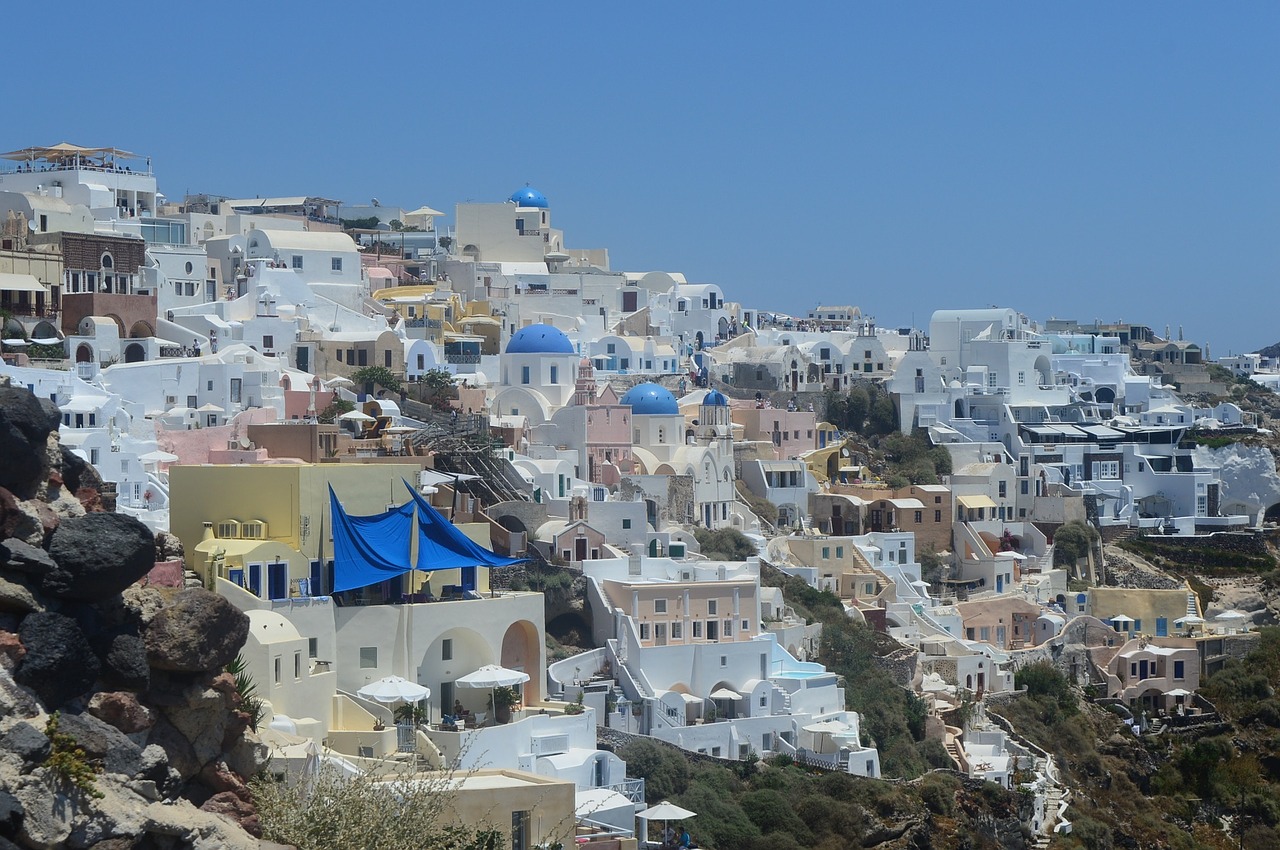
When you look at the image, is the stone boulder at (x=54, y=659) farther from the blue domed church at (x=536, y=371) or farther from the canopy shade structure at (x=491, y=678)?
the blue domed church at (x=536, y=371)

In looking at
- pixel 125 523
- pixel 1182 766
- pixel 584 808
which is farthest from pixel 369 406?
pixel 125 523

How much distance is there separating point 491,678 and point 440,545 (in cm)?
264

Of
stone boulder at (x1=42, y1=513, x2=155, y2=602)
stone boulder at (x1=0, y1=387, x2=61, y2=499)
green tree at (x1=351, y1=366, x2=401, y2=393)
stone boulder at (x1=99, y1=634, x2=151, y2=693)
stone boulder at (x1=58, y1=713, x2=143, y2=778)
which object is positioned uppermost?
green tree at (x1=351, y1=366, x2=401, y2=393)

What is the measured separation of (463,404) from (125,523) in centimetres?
3667

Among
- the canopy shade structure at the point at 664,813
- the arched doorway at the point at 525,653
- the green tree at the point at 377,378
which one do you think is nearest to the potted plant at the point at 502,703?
the arched doorway at the point at 525,653

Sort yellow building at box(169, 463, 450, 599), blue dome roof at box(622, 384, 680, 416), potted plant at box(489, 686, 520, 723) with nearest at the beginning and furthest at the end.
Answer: yellow building at box(169, 463, 450, 599), potted plant at box(489, 686, 520, 723), blue dome roof at box(622, 384, 680, 416)

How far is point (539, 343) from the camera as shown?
58.8 m

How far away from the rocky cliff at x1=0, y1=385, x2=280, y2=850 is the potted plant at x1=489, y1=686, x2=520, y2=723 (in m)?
12.6

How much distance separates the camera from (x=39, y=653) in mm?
17734

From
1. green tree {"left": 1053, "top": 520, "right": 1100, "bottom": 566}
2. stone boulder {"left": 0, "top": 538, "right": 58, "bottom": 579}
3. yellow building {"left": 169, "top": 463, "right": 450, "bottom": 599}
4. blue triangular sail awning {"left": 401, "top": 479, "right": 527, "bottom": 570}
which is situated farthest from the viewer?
green tree {"left": 1053, "top": 520, "right": 1100, "bottom": 566}

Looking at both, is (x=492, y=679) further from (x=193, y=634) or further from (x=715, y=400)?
(x=715, y=400)

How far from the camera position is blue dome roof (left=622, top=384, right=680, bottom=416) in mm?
55750

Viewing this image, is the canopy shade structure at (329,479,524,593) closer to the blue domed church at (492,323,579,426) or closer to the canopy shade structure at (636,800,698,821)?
the canopy shade structure at (636,800,698,821)

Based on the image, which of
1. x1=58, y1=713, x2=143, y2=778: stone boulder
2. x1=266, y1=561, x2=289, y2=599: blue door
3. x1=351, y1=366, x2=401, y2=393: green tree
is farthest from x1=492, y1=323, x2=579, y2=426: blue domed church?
x1=58, y1=713, x2=143, y2=778: stone boulder
